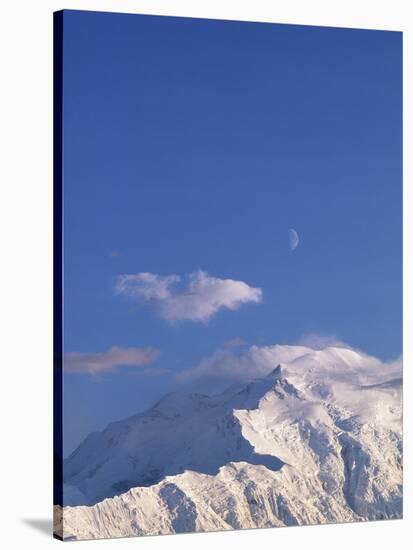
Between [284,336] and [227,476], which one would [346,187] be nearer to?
[284,336]

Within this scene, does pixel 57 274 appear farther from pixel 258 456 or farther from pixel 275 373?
pixel 258 456

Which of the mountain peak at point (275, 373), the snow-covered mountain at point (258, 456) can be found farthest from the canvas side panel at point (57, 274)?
the mountain peak at point (275, 373)

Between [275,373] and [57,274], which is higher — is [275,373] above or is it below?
below

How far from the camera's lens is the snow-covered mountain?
13727 millimetres

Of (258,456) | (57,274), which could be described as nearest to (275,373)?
(258,456)

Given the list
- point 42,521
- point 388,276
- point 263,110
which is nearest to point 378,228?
point 388,276

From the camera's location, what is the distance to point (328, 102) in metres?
14.5

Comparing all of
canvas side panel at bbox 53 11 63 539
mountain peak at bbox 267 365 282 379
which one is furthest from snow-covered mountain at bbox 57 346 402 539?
canvas side panel at bbox 53 11 63 539

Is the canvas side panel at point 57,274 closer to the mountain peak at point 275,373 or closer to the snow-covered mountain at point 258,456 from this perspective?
the snow-covered mountain at point 258,456

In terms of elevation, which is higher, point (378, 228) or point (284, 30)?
point (284, 30)

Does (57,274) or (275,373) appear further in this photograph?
(275,373)

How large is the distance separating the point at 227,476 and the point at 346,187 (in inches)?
102

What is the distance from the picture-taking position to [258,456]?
14.2 metres

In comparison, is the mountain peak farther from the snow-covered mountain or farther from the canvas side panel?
the canvas side panel
